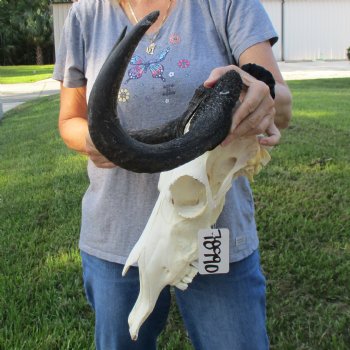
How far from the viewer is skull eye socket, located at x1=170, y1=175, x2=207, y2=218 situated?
1.49 meters

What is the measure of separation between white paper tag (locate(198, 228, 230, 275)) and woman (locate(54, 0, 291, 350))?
0.10m

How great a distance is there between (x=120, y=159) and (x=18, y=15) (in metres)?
42.1

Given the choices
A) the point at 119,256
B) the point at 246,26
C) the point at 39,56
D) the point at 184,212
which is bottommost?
the point at 39,56

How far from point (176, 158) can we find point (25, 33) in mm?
41114

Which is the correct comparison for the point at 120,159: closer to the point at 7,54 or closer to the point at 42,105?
the point at 42,105

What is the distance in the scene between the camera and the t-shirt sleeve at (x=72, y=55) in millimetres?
1906

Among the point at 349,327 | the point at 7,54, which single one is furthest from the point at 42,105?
the point at 7,54

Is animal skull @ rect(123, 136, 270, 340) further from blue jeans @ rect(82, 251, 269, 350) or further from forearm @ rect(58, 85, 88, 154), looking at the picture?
forearm @ rect(58, 85, 88, 154)

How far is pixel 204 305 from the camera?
184cm

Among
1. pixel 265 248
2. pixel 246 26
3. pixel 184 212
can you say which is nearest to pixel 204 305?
pixel 184 212

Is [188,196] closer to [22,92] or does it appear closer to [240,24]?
[240,24]

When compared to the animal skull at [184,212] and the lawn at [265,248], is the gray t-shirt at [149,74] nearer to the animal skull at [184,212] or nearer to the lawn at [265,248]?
the animal skull at [184,212]

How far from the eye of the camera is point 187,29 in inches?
69.1

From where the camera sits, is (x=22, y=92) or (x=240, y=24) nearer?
(x=240, y=24)
